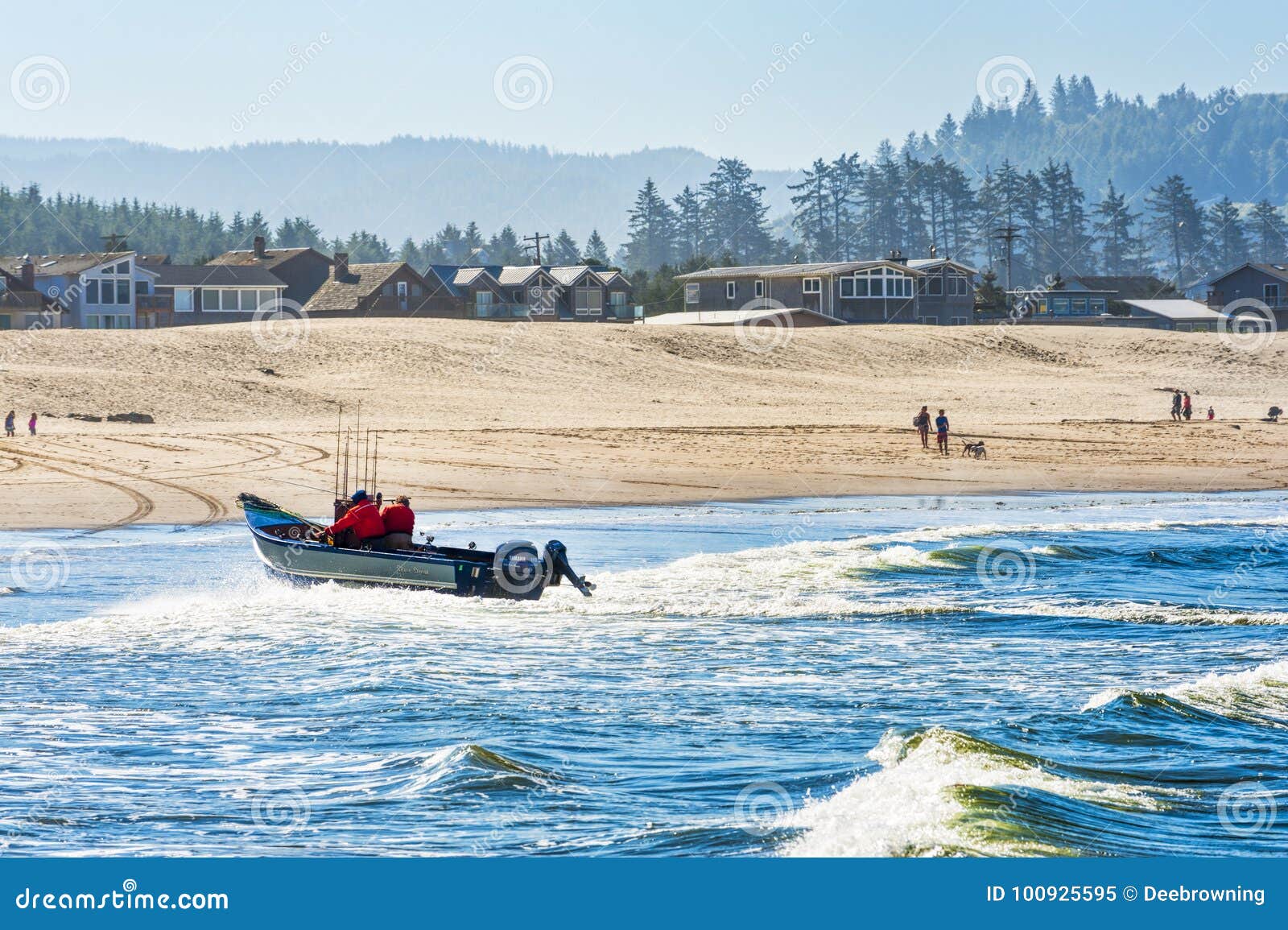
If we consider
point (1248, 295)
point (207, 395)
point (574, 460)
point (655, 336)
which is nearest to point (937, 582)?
point (574, 460)

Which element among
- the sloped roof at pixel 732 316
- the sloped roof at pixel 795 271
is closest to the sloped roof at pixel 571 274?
the sloped roof at pixel 732 316

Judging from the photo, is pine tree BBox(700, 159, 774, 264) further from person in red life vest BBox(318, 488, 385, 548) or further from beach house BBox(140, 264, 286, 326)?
person in red life vest BBox(318, 488, 385, 548)

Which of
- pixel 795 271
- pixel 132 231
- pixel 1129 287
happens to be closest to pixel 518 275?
pixel 795 271

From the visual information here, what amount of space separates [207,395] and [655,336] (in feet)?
75.5

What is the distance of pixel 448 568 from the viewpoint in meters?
19.6

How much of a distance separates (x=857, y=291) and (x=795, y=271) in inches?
149

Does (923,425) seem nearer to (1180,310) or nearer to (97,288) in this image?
(97,288)

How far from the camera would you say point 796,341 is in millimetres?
64812

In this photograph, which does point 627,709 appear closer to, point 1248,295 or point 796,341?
point 796,341

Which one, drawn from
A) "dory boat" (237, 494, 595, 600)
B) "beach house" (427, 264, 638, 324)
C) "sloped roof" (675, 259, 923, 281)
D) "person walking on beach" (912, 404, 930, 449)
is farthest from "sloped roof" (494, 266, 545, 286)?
"dory boat" (237, 494, 595, 600)

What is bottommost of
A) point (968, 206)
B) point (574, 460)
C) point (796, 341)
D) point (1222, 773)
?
point (1222, 773)

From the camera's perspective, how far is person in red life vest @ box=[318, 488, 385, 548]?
19906mm

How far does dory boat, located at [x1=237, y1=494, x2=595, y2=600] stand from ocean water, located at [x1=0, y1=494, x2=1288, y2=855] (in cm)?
28

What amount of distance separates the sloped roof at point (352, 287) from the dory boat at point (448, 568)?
217 ft
